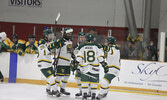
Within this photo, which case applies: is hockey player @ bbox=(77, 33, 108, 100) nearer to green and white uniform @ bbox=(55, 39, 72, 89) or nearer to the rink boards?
green and white uniform @ bbox=(55, 39, 72, 89)

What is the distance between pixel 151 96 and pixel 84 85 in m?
2.41

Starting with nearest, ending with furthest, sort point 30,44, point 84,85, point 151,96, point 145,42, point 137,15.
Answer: point 84,85, point 151,96, point 30,44, point 145,42, point 137,15

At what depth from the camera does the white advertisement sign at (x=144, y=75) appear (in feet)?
27.3

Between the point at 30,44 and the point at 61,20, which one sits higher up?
the point at 61,20

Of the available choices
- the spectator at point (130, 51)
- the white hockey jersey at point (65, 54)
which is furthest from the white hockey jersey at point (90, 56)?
the spectator at point (130, 51)

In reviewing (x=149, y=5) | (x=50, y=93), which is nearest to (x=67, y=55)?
(x=50, y=93)

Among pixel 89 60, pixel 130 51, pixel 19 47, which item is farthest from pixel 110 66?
pixel 19 47

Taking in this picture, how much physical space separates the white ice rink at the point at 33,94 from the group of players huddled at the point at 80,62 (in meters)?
0.30

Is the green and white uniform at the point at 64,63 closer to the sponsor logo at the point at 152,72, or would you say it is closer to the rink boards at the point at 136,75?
the rink boards at the point at 136,75

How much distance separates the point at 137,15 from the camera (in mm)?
14102

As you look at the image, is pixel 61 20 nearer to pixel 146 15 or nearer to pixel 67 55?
pixel 146 15

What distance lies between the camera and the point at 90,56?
20.9ft

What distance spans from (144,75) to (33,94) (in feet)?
10.3

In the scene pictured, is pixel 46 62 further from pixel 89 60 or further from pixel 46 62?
pixel 89 60
